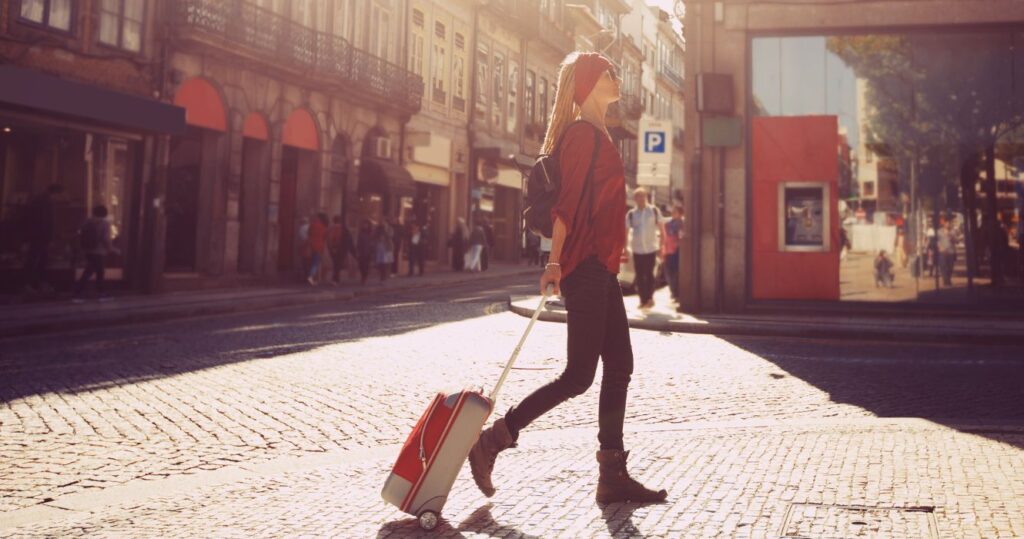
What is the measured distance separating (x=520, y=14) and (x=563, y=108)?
3543cm

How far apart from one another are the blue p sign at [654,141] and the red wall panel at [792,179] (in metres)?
2.33

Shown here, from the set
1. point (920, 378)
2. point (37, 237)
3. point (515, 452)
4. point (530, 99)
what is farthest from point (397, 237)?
point (515, 452)

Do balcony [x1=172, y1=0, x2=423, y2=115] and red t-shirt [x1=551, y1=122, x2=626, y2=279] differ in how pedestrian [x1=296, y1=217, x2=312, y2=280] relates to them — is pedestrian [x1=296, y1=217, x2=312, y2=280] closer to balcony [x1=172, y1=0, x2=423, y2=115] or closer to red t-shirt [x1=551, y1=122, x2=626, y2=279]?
balcony [x1=172, y1=0, x2=423, y2=115]

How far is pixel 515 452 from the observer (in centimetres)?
536

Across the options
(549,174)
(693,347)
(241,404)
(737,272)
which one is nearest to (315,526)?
(549,174)

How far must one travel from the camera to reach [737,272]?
15.5 m

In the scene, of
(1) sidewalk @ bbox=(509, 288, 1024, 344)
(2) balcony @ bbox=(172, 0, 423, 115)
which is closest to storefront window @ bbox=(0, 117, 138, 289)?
(2) balcony @ bbox=(172, 0, 423, 115)

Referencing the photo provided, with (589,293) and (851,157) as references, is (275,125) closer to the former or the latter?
(851,157)

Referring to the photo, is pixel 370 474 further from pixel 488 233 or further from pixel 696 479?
pixel 488 233

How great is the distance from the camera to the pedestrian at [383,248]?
2594 cm

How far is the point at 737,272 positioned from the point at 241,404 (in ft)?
33.1

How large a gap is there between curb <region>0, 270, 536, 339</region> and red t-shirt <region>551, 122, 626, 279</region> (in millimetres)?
9946

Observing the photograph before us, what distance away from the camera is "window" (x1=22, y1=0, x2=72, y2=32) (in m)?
16.8

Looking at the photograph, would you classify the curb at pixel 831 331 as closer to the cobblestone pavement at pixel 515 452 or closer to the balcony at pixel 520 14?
the cobblestone pavement at pixel 515 452
